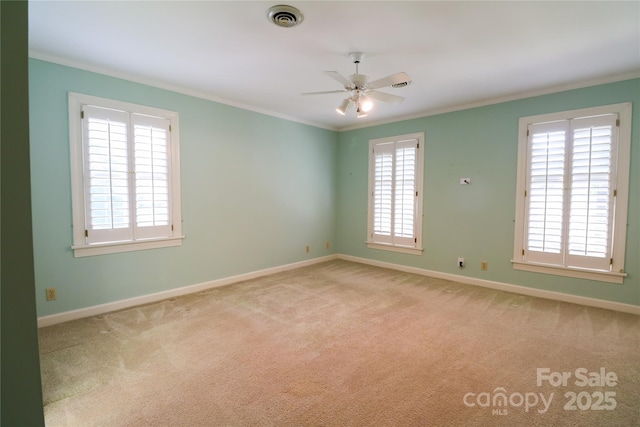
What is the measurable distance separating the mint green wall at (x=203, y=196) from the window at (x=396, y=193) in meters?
0.97

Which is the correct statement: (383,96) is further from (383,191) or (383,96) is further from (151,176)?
(151,176)

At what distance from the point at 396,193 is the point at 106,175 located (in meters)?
4.17

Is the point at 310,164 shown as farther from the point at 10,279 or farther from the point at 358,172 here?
the point at 10,279

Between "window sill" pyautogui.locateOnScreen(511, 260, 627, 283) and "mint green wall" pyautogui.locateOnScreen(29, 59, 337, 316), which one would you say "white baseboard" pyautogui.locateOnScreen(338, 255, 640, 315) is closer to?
"window sill" pyautogui.locateOnScreen(511, 260, 627, 283)

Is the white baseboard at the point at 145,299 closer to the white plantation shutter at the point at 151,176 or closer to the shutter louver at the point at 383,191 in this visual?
the white plantation shutter at the point at 151,176

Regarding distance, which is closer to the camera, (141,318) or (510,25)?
(510,25)

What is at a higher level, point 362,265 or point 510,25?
point 510,25

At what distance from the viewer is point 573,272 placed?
368 cm

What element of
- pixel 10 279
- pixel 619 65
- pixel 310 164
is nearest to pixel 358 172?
pixel 310 164

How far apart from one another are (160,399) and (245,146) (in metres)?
3.44

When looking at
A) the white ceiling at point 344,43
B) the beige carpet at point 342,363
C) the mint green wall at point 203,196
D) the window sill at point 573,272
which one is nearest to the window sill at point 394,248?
the mint green wall at point 203,196

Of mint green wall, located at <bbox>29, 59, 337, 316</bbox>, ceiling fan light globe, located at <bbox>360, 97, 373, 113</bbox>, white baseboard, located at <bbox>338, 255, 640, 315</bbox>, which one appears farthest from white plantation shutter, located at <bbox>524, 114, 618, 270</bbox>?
mint green wall, located at <bbox>29, 59, 337, 316</bbox>

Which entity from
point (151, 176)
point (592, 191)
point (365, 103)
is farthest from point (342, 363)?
point (592, 191)

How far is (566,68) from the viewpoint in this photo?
316 cm
